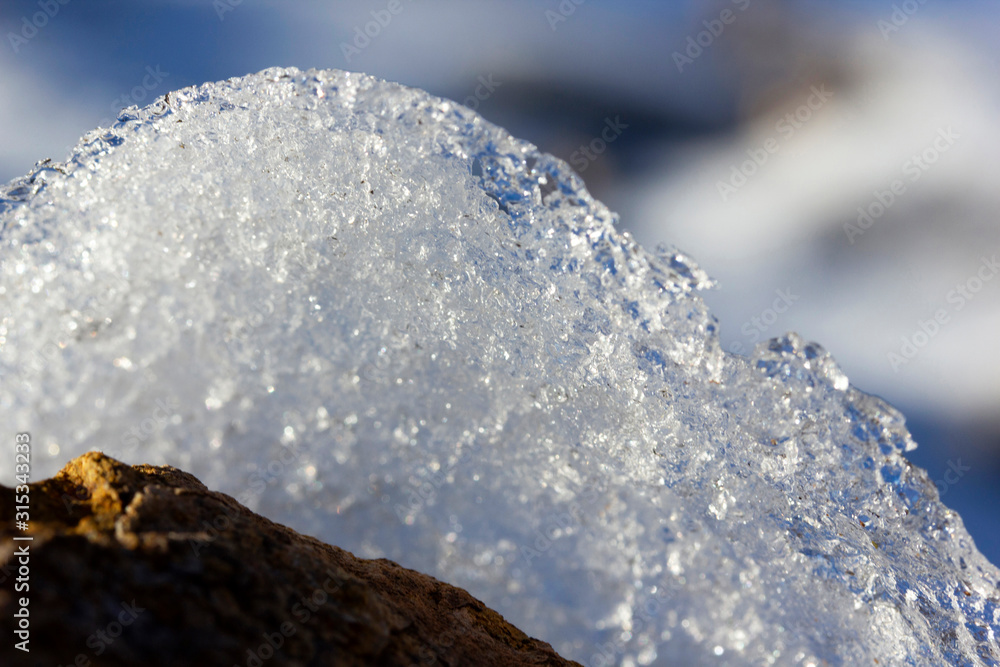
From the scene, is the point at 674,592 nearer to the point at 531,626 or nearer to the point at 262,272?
the point at 531,626

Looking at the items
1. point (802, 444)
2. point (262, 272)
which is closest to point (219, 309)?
point (262, 272)

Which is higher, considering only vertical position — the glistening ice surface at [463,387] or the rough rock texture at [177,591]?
the glistening ice surface at [463,387]

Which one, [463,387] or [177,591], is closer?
[177,591]

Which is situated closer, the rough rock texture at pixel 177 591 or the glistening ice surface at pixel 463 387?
the rough rock texture at pixel 177 591

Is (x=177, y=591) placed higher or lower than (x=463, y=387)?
lower
